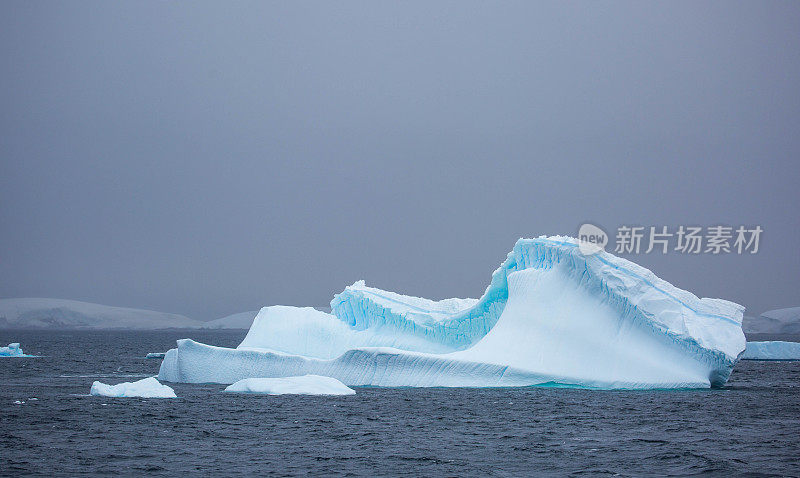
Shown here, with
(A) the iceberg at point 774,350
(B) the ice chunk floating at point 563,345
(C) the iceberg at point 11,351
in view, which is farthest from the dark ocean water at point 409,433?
(A) the iceberg at point 774,350

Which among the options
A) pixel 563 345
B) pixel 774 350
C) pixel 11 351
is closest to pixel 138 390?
pixel 563 345

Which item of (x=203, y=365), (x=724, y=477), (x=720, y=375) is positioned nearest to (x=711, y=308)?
(x=720, y=375)

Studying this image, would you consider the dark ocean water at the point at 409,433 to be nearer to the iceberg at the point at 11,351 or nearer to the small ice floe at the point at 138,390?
the small ice floe at the point at 138,390

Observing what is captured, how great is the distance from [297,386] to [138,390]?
12.0ft

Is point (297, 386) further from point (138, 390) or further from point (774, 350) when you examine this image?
point (774, 350)

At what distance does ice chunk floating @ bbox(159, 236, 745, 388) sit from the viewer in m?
22.2

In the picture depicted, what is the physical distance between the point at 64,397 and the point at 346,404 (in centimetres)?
694

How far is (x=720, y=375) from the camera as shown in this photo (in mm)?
22766

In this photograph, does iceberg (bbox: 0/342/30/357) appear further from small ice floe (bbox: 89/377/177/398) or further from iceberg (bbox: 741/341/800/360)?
iceberg (bbox: 741/341/800/360)

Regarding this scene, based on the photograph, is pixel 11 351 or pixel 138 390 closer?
pixel 138 390

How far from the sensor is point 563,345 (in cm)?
2298

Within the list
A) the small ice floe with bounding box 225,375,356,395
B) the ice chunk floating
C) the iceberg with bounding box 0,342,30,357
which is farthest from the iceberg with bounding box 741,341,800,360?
the iceberg with bounding box 0,342,30,357

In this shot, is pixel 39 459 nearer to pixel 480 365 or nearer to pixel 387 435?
pixel 387 435

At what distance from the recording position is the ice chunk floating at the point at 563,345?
2225 cm
